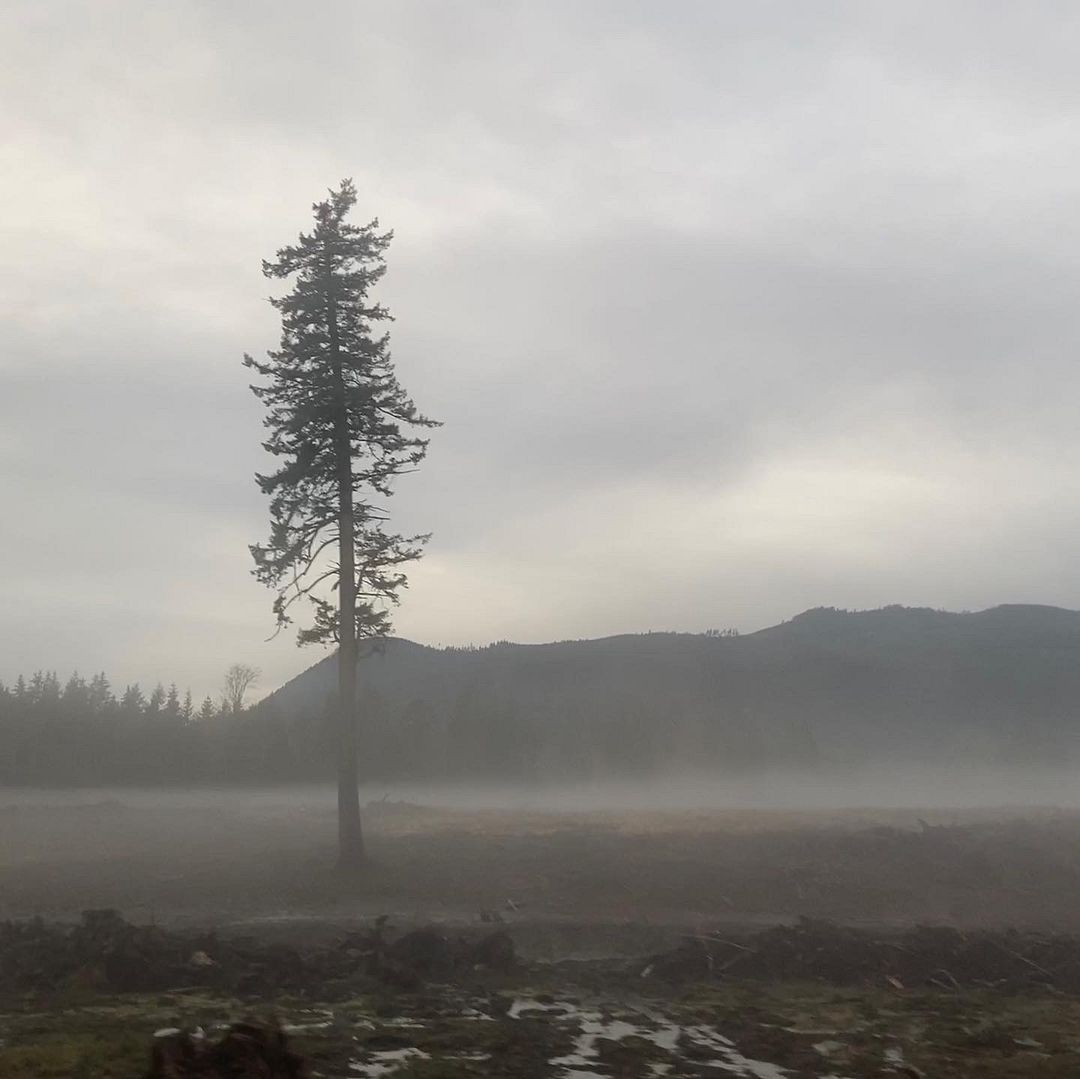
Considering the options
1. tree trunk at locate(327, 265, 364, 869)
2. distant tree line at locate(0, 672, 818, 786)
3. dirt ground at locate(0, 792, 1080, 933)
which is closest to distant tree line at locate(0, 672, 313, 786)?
distant tree line at locate(0, 672, 818, 786)

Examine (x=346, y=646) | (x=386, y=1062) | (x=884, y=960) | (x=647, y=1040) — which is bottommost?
(x=884, y=960)

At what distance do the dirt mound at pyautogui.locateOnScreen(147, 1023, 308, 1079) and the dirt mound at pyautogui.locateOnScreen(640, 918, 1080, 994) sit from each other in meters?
9.44

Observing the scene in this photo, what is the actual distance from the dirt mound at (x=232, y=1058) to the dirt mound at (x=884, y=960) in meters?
9.44

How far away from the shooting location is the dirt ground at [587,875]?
2562 centimetres

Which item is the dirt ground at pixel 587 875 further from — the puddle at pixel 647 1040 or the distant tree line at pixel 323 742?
the distant tree line at pixel 323 742

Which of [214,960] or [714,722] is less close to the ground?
[714,722]

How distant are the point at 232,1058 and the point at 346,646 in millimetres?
20326

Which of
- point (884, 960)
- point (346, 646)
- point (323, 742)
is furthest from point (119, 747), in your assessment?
point (884, 960)

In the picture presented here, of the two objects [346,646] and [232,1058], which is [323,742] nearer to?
[346,646]

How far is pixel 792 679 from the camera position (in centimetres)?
19862

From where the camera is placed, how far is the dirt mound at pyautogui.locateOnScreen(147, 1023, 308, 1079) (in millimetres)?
9805

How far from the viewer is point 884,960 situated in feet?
61.5

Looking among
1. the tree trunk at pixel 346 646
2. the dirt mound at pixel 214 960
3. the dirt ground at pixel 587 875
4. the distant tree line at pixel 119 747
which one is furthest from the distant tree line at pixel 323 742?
the dirt mound at pixel 214 960

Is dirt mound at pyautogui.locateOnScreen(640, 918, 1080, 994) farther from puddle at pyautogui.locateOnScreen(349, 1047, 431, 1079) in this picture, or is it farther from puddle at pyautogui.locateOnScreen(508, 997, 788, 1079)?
puddle at pyautogui.locateOnScreen(349, 1047, 431, 1079)
